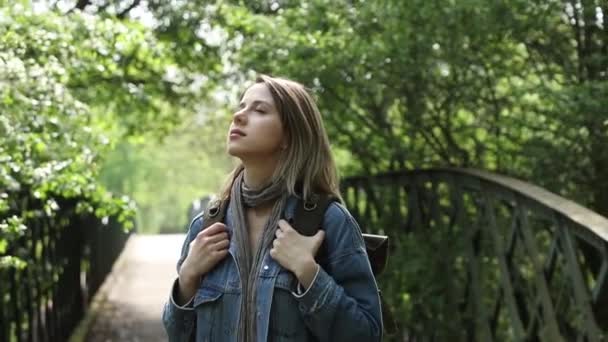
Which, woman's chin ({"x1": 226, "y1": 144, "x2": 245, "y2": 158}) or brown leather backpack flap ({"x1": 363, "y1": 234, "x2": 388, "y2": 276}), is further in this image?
brown leather backpack flap ({"x1": 363, "y1": 234, "x2": 388, "y2": 276})

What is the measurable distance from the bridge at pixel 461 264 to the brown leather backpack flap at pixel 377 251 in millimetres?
1414

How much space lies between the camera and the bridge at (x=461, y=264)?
15.8 ft

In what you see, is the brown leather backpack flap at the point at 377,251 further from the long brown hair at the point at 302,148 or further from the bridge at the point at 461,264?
the bridge at the point at 461,264

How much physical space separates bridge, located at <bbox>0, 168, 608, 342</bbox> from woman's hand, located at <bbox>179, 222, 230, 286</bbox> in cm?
188

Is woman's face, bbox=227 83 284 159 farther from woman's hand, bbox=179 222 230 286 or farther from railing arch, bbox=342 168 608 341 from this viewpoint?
railing arch, bbox=342 168 608 341

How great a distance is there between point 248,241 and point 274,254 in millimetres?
143

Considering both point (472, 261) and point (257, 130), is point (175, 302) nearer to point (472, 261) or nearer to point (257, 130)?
point (257, 130)

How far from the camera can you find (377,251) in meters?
2.82

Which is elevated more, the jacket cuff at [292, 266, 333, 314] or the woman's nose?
the woman's nose

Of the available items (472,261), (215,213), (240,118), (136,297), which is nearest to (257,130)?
(240,118)

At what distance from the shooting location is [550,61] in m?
6.17

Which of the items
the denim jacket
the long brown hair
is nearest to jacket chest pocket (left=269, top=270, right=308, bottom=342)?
the denim jacket

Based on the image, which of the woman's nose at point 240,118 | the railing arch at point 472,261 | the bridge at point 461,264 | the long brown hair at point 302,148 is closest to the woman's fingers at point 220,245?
the long brown hair at point 302,148

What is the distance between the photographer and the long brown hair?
2.68 metres
